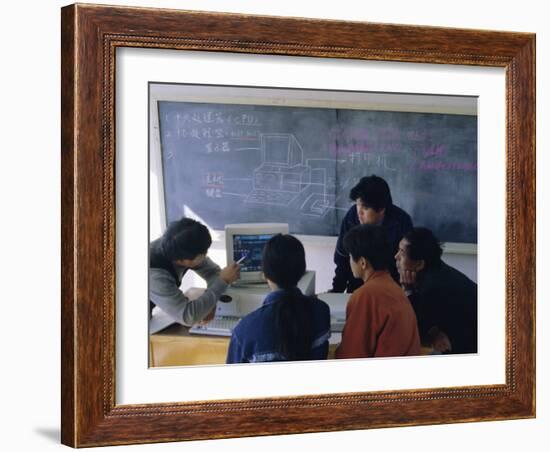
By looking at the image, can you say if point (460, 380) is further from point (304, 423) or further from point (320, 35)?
point (320, 35)

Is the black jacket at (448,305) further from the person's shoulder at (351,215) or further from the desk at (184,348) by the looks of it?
the desk at (184,348)

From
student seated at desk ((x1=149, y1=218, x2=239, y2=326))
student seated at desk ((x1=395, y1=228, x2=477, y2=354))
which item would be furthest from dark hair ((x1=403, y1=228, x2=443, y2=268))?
student seated at desk ((x1=149, y1=218, x2=239, y2=326))

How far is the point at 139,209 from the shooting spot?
2.40 meters

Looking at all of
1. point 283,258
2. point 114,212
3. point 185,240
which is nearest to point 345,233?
point 283,258

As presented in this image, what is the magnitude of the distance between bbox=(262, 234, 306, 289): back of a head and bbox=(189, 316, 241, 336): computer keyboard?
0.48 feet

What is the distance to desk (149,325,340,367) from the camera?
243cm

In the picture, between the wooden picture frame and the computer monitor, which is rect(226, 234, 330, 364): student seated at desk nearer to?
the computer monitor

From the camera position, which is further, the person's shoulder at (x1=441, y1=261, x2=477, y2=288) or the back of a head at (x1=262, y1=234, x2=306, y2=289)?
the person's shoulder at (x1=441, y1=261, x2=477, y2=288)

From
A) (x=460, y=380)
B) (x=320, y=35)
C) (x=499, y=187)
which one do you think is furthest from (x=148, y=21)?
(x=460, y=380)

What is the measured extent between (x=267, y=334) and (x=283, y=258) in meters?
0.19

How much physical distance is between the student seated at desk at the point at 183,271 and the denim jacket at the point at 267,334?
3.9 inches

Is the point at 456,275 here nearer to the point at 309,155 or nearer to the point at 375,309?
the point at 375,309

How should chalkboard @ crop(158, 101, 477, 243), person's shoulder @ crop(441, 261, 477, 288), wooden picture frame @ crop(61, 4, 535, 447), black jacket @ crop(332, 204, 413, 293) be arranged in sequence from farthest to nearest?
person's shoulder @ crop(441, 261, 477, 288) → black jacket @ crop(332, 204, 413, 293) → chalkboard @ crop(158, 101, 477, 243) → wooden picture frame @ crop(61, 4, 535, 447)

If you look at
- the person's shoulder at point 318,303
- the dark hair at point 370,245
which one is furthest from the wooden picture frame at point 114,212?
the dark hair at point 370,245
